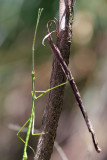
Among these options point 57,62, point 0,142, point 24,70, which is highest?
point 57,62

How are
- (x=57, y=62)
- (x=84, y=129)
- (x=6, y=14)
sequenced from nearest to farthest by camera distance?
(x=57, y=62), (x=84, y=129), (x=6, y=14)

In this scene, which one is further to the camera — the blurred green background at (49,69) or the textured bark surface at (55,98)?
the blurred green background at (49,69)

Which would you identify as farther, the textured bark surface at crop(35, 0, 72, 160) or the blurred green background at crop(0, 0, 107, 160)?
the blurred green background at crop(0, 0, 107, 160)

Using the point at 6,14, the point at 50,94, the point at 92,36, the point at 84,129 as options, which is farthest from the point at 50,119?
the point at 6,14

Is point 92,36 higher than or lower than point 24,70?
higher

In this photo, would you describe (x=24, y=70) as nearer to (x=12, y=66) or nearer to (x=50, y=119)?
(x=12, y=66)
